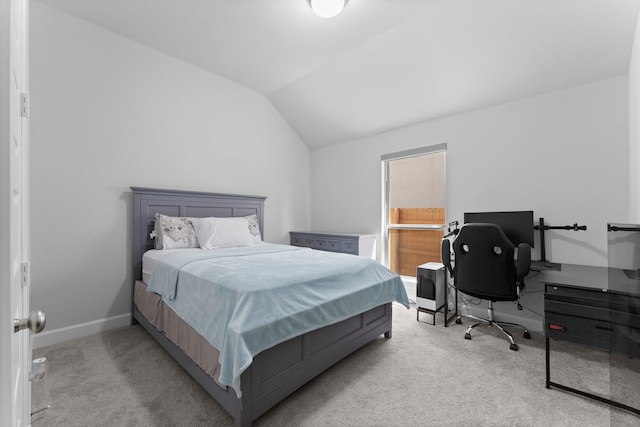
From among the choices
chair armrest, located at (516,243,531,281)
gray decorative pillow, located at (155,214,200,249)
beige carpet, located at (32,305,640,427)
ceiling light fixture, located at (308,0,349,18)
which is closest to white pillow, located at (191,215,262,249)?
gray decorative pillow, located at (155,214,200,249)

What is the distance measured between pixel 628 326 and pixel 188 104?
399 cm

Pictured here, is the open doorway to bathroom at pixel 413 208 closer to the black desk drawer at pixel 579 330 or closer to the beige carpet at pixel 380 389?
the beige carpet at pixel 380 389

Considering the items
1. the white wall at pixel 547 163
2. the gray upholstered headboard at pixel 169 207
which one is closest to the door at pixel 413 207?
the white wall at pixel 547 163

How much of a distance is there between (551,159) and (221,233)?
3.43 meters

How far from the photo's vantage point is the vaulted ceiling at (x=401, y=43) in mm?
2318

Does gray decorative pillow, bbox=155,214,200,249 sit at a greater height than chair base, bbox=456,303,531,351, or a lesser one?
greater

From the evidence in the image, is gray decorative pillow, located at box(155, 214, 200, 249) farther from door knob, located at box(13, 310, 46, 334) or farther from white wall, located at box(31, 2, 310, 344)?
door knob, located at box(13, 310, 46, 334)

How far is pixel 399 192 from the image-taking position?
4035mm

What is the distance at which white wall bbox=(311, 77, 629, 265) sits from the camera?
2510 millimetres

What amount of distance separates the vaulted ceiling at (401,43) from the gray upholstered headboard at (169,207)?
5.26 feet

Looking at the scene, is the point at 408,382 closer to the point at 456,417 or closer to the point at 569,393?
the point at 456,417

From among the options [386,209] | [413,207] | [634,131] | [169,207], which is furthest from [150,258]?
[634,131]

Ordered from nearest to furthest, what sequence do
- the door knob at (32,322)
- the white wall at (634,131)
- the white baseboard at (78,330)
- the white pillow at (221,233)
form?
the door knob at (32,322), the white wall at (634,131), the white baseboard at (78,330), the white pillow at (221,233)

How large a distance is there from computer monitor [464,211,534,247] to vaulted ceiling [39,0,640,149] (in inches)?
48.4
